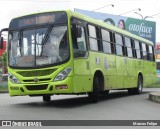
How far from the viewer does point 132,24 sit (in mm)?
56156

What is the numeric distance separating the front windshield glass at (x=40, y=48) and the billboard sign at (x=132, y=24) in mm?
36768

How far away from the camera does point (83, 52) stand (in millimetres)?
14125

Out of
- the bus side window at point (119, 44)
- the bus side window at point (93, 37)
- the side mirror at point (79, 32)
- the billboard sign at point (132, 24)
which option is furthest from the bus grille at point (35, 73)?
the billboard sign at point (132, 24)

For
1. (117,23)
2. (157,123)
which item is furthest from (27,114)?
(117,23)

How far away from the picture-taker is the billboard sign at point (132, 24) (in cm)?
5212

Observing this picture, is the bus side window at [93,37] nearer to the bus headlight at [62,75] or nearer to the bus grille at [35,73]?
the bus headlight at [62,75]

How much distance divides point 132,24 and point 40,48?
4378 cm

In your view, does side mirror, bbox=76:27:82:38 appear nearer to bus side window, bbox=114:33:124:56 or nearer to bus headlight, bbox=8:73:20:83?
bus headlight, bbox=8:73:20:83

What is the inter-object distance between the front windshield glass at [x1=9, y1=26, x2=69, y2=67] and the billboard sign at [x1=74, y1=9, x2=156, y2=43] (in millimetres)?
36768

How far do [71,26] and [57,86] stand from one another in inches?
78.3

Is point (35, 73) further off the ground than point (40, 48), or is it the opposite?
point (40, 48)

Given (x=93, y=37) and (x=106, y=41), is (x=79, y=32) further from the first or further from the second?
(x=106, y=41)

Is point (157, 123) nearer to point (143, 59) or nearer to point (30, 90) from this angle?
point (30, 90)

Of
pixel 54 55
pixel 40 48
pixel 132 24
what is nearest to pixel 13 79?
pixel 40 48
